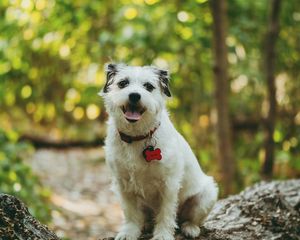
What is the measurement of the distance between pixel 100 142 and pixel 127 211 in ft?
31.1

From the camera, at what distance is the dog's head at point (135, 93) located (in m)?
3.13

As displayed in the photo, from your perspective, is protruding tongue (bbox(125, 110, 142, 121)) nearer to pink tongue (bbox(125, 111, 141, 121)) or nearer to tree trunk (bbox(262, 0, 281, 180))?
pink tongue (bbox(125, 111, 141, 121))

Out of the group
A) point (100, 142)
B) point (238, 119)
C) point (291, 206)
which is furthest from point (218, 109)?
point (100, 142)

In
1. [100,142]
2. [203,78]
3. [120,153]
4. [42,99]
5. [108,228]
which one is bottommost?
[120,153]

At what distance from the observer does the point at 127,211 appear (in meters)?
3.60

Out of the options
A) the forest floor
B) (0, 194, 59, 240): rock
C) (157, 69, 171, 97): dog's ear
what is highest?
the forest floor

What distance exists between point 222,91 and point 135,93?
3.49 m

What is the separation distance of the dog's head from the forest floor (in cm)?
262

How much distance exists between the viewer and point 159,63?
7363mm

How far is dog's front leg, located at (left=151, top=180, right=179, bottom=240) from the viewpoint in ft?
11.3

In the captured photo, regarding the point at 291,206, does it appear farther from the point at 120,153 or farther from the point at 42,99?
the point at 42,99

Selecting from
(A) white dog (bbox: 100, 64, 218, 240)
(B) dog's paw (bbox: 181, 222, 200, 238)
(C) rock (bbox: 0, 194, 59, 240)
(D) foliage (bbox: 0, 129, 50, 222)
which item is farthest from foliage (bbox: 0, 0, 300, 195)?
(C) rock (bbox: 0, 194, 59, 240)

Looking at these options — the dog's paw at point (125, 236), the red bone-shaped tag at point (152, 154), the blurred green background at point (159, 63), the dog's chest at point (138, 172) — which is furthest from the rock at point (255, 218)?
the blurred green background at point (159, 63)

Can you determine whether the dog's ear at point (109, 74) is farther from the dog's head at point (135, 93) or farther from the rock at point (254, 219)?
the rock at point (254, 219)
